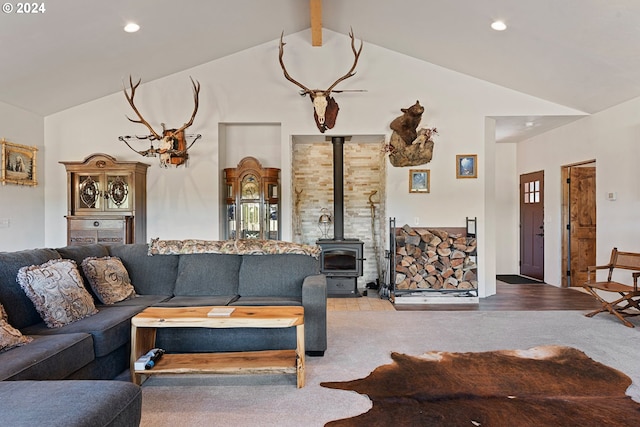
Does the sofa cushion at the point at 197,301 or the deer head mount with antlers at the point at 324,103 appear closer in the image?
the sofa cushion at the point at 197,301

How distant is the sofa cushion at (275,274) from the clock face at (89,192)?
288cm

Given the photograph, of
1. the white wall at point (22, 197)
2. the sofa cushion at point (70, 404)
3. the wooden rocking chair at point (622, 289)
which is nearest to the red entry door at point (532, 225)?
the wooden rocking chair at point (622, 289)

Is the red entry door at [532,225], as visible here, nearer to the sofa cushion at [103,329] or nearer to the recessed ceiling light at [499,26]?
the recessed ceiling light at [499,26]

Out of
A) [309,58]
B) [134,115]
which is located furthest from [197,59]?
[309,58]

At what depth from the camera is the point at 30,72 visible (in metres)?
4.28

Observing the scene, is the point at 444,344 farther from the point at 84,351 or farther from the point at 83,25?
the point at 83,25

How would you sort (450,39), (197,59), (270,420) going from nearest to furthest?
(270,420) < (450,39) < (197,59)

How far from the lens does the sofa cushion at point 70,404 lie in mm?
1323

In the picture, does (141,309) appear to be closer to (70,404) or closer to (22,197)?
(70,404)

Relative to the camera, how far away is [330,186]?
261 inches

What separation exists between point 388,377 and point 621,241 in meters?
4.06

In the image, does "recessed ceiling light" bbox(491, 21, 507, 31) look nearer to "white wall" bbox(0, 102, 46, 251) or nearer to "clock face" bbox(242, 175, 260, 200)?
"clock face" bbox(242, 175, 260, 200)

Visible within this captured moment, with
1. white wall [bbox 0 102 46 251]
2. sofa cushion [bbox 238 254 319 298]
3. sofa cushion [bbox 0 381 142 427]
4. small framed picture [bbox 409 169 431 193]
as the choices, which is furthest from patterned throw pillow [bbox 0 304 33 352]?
small framed picture [bbox 409 169 431 193]

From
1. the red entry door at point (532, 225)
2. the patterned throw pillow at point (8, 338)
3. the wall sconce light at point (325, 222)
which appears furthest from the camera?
the red entry door at point (532, 225)
